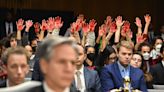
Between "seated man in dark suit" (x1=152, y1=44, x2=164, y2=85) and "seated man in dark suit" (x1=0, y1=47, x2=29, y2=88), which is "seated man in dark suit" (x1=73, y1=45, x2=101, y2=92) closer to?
"seated man in dark suit" (x1=0, y1=47, x2=29, y2=88)

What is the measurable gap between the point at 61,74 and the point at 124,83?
108 inches

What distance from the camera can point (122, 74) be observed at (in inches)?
196

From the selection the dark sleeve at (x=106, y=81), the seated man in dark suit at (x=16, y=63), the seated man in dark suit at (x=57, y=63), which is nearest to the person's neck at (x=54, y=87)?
the seated man in dark suit at (x=57, y=63)

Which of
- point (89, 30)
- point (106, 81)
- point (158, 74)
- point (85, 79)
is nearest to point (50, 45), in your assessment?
point (85, 79)

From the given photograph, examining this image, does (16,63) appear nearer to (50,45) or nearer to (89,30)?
(50,45)

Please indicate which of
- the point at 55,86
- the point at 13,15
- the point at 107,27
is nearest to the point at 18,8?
the point at 13,15

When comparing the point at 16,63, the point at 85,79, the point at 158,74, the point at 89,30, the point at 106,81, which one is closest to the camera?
the point at 16,63

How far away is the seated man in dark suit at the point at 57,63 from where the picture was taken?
2.12 metres

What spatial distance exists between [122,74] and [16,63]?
2058 millimetres

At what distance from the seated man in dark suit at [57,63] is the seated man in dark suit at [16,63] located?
92 centimetres

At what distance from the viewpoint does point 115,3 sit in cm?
1261

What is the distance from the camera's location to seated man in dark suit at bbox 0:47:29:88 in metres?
3.10

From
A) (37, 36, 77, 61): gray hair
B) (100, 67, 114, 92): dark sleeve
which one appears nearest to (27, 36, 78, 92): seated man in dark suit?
(37, 36, 77, 61): gray hair

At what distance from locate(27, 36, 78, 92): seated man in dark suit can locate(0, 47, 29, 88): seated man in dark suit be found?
921 millimetres
